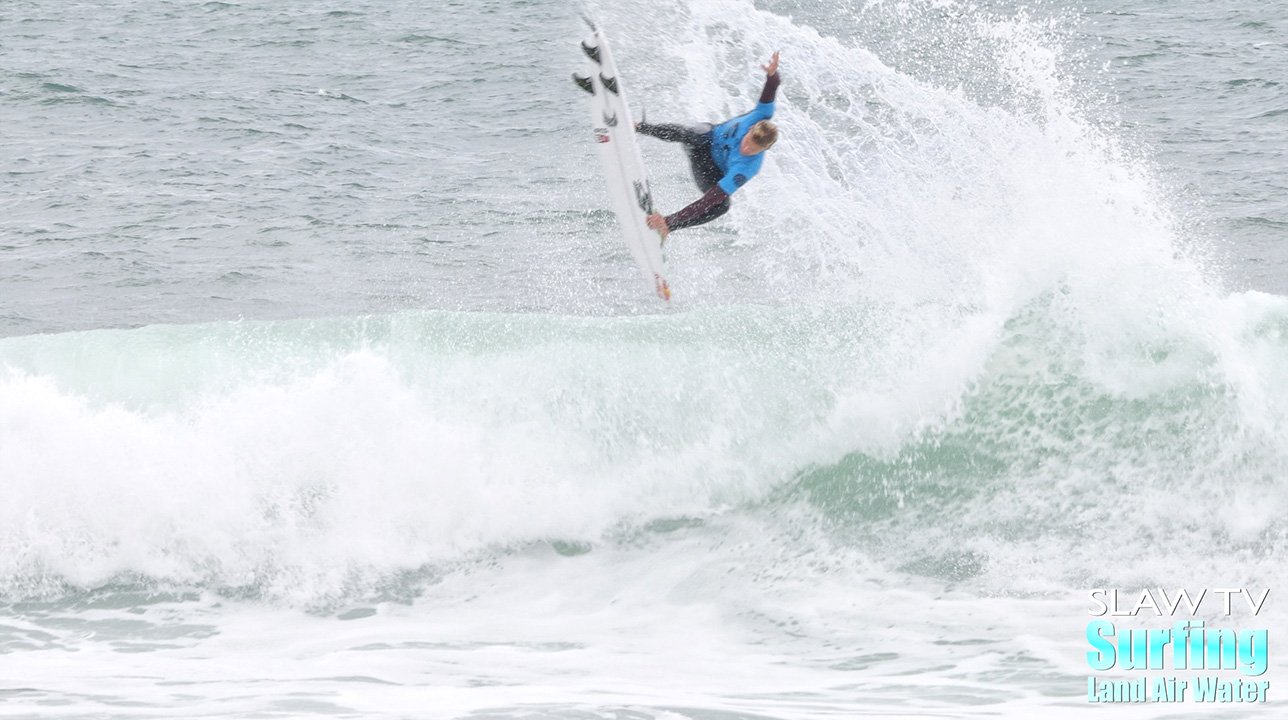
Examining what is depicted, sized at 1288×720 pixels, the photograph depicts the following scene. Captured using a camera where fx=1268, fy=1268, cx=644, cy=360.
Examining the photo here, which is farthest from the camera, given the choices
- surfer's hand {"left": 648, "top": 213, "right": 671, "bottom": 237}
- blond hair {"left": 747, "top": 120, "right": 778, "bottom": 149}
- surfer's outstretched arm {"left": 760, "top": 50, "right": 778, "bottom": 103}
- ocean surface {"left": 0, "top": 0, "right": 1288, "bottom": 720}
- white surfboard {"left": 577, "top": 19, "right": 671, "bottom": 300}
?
surfer's hand {"left": 648, "top": 213, "right": 671, "bottom": 237}

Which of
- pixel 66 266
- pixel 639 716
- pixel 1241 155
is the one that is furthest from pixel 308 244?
pixel 1241 155

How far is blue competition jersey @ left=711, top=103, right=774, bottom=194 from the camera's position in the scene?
8.43 meters

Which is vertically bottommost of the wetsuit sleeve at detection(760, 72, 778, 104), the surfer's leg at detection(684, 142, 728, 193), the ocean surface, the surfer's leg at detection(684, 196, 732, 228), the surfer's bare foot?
the ocean surface

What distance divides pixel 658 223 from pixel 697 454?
1645 mm

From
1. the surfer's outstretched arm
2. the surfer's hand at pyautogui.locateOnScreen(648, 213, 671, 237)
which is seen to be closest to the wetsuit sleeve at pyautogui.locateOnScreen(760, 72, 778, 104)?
the surfer's outstretched arm

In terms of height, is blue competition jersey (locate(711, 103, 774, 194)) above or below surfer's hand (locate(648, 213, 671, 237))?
above

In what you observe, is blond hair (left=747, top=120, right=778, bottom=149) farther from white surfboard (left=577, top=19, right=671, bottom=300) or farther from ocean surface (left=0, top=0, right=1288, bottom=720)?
ocean surface (left=0, top=0, right=1288, bottom=720)

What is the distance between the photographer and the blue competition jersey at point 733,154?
8.43 m

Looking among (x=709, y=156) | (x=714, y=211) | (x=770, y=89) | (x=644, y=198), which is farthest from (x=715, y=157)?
(x=770, y=89)

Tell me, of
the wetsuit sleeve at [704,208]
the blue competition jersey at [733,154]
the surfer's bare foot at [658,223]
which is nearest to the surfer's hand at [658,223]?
the surfer's bare foot at [658,223]

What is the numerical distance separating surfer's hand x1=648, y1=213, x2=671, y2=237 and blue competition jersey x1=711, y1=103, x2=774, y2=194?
509mm

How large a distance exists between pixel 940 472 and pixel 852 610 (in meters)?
1.48

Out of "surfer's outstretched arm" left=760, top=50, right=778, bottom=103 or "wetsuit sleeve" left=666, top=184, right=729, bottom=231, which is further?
"wetsuit sleeve" left=666, top=184, right=729, bottom=231

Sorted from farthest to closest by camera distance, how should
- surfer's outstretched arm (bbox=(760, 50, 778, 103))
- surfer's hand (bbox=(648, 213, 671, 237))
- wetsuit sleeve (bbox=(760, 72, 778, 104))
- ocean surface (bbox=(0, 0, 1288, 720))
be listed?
surfer's hand (bbox=(648, 213, 671, 237)), wetsuit sleeve (bbox=(760, 72, 778, 104)), surfer's outstretched arm (bbox=(760, 50, 778, 103)), ocean surface (bbox=(0, 0, 1288, 720))
